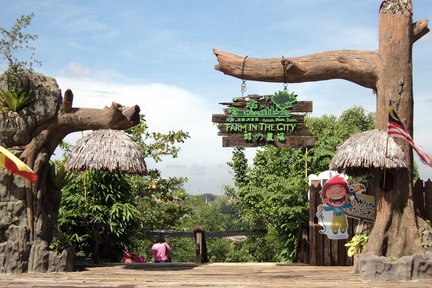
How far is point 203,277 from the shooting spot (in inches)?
432

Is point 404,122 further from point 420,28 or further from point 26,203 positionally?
point 26,203

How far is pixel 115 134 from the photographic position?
1194 cm

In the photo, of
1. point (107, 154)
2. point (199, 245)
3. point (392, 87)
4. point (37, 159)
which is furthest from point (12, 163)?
point (392, 87)

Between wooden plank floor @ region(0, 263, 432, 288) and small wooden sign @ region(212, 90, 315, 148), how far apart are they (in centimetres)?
248

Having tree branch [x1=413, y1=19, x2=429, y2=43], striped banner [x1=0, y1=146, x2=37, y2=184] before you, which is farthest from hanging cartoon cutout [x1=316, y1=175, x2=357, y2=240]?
striped banner [x1=0, y1=146, x2=37, y2=184]

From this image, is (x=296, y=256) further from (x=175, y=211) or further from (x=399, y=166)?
(x=175, y=211)

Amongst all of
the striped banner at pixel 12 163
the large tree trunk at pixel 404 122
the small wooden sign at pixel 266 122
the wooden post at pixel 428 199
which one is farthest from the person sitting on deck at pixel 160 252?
the wooden post at pixel 428 199

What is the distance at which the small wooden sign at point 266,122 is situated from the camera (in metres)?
12.3

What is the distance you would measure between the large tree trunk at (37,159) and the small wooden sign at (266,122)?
6.05ft

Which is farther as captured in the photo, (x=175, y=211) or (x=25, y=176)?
(x=175, y=211)

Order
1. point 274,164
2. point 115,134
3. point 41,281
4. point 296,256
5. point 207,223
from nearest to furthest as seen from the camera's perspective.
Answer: point 41,281 → point 115,134 → point 296,256 → point 274,164 → point 207,223

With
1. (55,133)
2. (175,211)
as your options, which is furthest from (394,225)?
(175,211)

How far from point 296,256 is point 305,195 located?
4.73ft

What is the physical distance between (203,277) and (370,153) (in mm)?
3590
